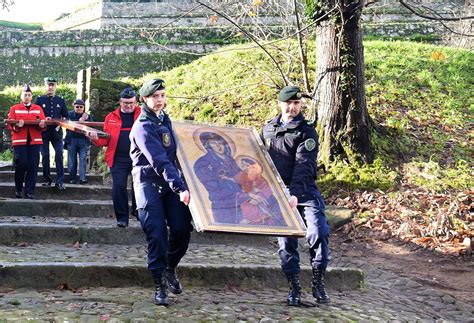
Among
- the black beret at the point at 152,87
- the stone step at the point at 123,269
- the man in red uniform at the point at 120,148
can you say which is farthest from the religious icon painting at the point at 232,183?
the man in red uniform at the point at 120,148

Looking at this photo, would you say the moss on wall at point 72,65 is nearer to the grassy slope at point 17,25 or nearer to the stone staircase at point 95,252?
the grassy slope at point 17,25

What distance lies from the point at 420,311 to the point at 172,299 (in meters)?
2.43

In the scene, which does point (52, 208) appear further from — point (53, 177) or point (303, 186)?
point (303, 186)

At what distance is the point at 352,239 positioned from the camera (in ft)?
27.2

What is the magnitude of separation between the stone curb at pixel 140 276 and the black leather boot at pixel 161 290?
0.69 meters

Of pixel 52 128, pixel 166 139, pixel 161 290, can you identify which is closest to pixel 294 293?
pixel 161 290

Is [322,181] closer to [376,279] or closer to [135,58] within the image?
[376,279]

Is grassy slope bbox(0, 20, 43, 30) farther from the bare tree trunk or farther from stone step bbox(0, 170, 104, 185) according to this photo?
the bare tree trunk

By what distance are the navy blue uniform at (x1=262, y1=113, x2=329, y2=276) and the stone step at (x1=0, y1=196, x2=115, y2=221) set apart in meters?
4.34

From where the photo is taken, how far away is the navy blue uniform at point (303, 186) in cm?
524

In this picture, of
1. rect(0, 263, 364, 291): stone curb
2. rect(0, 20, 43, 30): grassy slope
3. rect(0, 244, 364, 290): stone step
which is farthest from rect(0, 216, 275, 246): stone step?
rect(0, 20, 43, 30): grassy slope

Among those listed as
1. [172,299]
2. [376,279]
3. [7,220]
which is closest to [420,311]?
[376,279]

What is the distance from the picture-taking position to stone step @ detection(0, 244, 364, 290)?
5305 mm

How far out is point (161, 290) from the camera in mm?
4922
